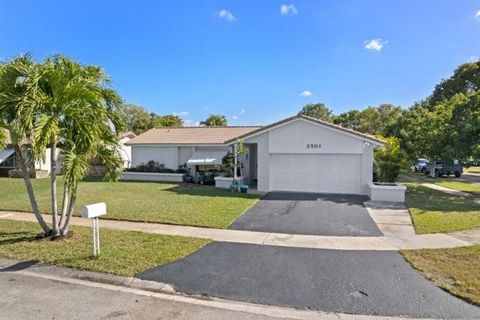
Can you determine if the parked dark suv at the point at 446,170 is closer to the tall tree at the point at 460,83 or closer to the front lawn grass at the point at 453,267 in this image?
the tall tree at the point at 460,83

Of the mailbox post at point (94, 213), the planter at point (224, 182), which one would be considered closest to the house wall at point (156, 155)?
the planter at point (224, 182)

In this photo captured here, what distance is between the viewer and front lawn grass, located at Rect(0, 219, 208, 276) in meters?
7.15

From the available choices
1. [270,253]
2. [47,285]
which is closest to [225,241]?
[270,253]

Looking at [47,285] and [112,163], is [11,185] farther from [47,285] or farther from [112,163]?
[47,285]

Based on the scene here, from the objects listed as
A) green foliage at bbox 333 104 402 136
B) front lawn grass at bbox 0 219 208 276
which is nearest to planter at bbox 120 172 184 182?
front lawn grass at bbox 0 219 208 276

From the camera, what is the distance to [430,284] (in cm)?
623

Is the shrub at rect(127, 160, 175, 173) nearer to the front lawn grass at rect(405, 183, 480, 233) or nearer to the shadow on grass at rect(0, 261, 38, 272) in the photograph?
the front lawn grass at rect(405, 183, 480, 233)

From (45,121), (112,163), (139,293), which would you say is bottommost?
(139,293)

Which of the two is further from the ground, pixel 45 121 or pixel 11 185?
pixel 45 121

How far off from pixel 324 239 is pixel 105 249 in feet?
18.9

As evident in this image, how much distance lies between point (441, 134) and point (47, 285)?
20652mm

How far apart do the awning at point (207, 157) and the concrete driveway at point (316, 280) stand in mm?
16385

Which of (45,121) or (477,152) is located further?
(477,152)

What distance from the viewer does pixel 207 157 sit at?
25125mm
